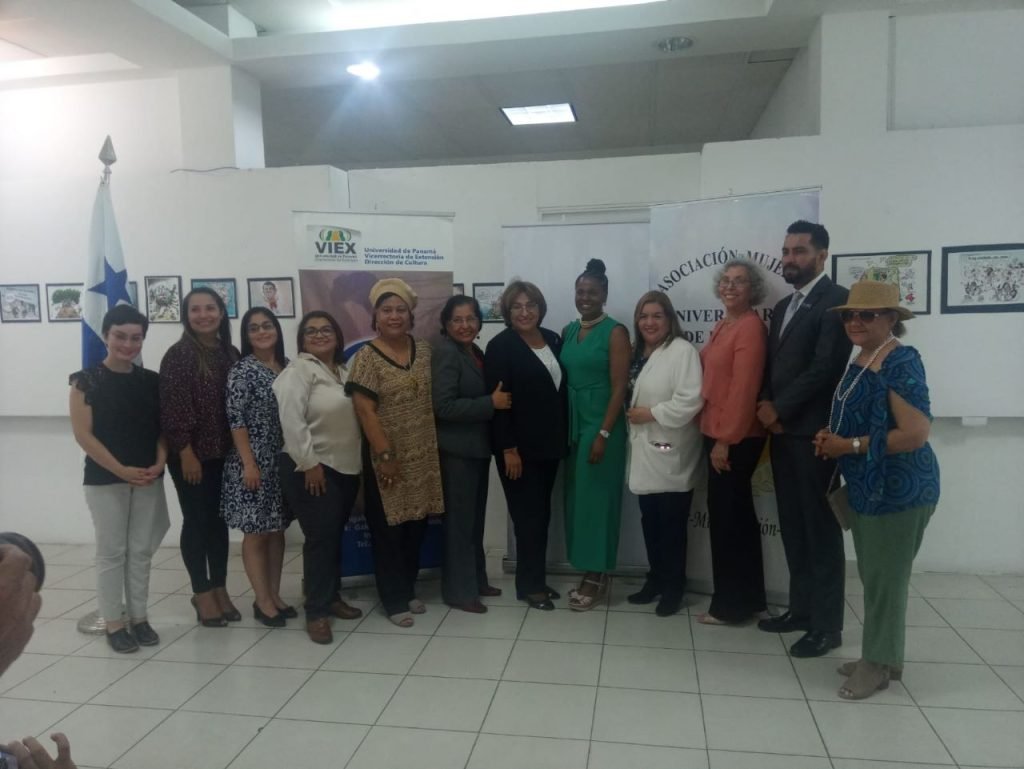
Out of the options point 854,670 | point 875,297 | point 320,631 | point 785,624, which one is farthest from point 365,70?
point 854,670

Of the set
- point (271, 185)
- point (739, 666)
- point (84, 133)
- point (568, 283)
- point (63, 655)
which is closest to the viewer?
point (739, 666)

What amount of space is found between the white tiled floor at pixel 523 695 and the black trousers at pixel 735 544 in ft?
0.39

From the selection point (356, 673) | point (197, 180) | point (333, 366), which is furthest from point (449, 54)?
point (356, 673)

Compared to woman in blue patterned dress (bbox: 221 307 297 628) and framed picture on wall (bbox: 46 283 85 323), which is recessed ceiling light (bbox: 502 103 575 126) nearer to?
framed picture on wall (bbox: 46 283 85 323)

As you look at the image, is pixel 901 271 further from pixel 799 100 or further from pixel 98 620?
pixel 98 620

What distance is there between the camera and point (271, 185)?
4715 mm

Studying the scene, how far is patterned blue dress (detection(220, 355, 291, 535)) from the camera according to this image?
334 centimetres

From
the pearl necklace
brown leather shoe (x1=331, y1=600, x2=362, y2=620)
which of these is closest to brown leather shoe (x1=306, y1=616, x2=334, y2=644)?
brown leather shoe (x1=331, y1=600, x2=362, y2=620)

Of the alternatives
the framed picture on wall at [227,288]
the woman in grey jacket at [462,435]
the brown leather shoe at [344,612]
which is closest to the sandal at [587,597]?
the woman in grey jacket at [462,435]

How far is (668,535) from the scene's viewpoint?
362 centimetres

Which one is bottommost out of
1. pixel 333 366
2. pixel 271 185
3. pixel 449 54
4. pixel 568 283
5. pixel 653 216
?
pixel 333 366

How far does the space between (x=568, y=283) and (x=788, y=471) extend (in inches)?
61.4

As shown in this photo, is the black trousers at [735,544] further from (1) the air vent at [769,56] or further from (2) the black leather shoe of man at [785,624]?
(1) the air vent at [769,56]

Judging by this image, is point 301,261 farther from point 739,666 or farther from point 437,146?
point 437,146
